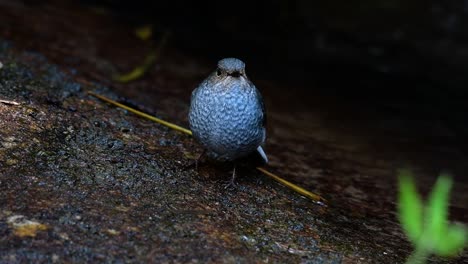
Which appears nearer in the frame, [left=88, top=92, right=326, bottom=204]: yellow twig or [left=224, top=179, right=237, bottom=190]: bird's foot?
[left=224, top=179, right=237, bottom=190]: bird's foot

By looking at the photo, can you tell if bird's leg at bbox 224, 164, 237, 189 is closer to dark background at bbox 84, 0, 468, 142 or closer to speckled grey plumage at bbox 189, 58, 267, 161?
speckled grey plumage at bbox 189, 58, 267, 161

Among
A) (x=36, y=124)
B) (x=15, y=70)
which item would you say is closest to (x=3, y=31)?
(x=15, y=70)

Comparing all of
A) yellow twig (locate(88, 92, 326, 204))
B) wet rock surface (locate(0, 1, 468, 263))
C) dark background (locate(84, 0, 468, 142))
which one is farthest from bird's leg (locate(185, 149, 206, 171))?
dark background (locate(84, 0, 468, 142))


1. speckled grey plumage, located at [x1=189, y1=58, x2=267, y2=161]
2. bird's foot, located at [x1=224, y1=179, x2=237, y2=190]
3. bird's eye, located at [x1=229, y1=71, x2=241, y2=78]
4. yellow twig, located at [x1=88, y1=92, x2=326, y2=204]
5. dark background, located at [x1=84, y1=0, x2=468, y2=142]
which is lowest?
bird's foot, located at [x1=224, y1=179, x2=237, y2=190]

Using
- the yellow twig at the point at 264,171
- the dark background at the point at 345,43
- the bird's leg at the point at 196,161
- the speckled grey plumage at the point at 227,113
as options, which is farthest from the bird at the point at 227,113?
the dark background at the point at 345,43

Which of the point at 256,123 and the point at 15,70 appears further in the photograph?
the point at 15,70

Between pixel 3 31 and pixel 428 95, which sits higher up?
pixel 428 95

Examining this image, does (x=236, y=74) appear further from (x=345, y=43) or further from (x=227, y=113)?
(x=345, y=43)

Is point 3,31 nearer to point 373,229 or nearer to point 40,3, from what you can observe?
point 40,3
